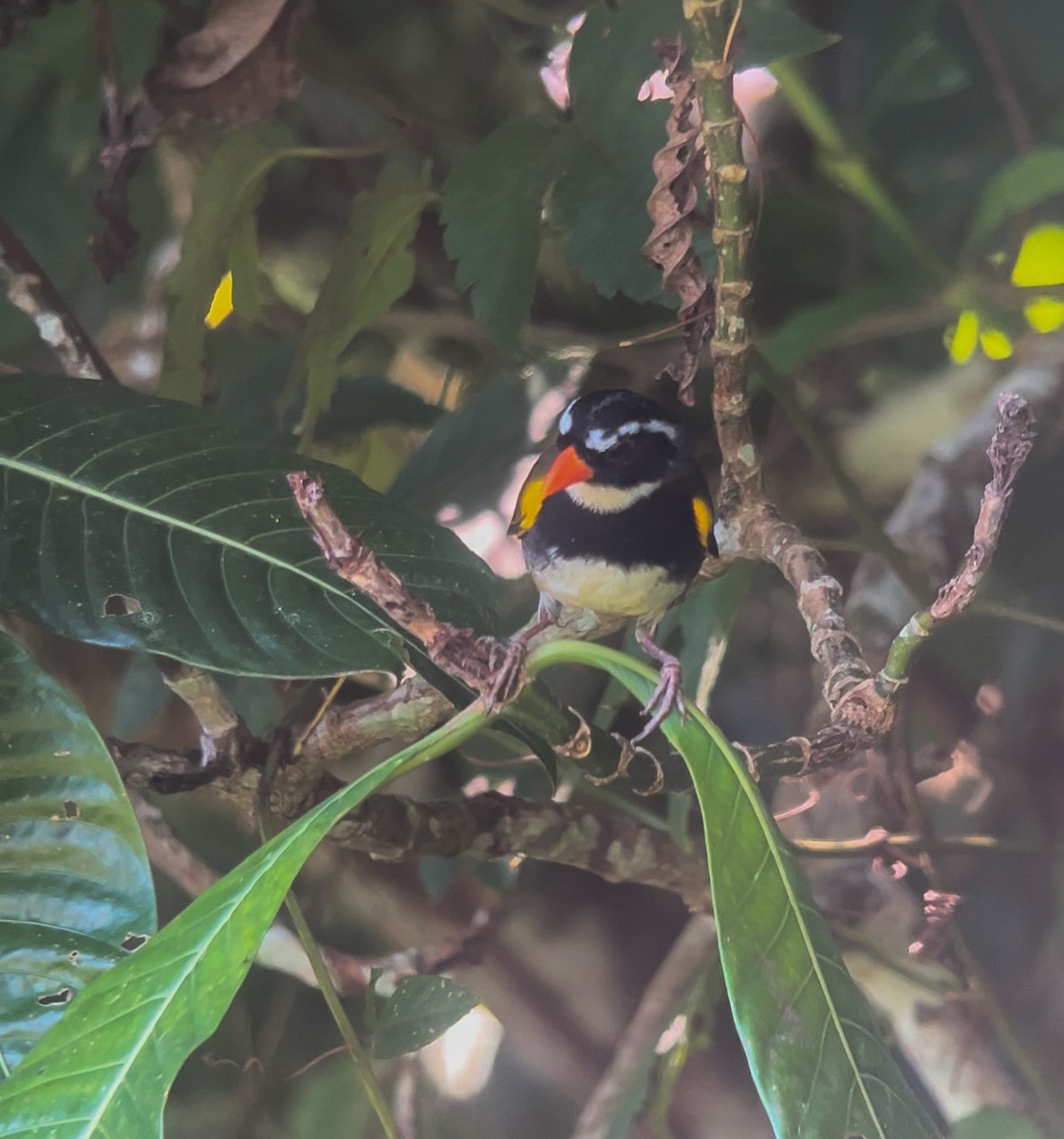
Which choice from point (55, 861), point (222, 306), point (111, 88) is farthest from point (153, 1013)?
point (222, 306)

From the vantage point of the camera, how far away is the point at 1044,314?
3.89 ft

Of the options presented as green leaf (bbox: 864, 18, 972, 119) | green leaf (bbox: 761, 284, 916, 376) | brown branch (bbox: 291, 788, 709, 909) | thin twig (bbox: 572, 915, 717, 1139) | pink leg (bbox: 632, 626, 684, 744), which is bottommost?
thin twig (bbox: 572, 915, 717, 1139)

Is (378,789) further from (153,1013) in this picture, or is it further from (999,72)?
(999,72)

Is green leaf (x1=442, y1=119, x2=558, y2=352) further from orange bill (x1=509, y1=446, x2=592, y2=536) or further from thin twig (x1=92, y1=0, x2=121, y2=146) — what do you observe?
thin twig (x1=92, y1=0, x2=121, y2=146)

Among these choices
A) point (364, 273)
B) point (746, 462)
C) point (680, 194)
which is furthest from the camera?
point (364, 273)

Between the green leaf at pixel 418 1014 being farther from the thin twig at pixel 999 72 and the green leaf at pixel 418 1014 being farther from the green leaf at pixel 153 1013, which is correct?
the thin twig at pixel 999 72

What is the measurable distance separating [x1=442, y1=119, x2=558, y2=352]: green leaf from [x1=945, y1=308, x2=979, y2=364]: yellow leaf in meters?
0.63

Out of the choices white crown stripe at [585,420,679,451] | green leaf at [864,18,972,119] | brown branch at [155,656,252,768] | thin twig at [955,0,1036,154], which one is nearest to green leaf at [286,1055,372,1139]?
brown branch at [155,656,252,768]

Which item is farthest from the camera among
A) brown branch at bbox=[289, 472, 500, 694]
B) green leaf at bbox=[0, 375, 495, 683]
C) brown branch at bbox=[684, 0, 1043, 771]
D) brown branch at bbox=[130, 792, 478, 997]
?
brown branch at bbox=[130, 792, 478, 997]

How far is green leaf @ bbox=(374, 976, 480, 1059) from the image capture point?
84cm

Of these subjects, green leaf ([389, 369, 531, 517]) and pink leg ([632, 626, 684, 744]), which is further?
green leaf ([389, 369, 531, 517])

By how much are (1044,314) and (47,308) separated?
3.48 ft

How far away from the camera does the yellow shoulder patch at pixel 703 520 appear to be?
31.7 inches

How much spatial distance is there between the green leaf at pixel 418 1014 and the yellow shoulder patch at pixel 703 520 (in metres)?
0.43
